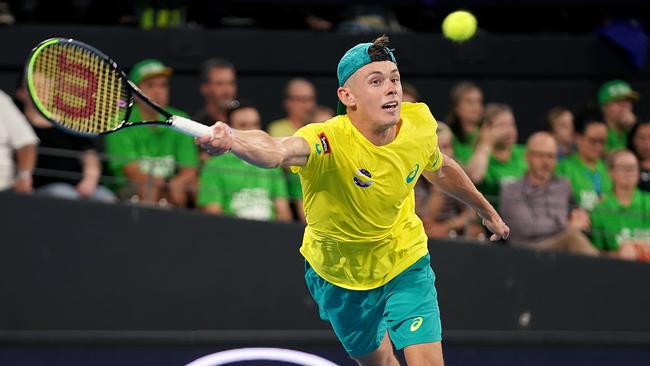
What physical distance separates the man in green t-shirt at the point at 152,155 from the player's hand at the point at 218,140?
10.7ft

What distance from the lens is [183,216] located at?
27.5 feet

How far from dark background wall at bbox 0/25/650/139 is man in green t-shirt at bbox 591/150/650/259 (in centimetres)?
155

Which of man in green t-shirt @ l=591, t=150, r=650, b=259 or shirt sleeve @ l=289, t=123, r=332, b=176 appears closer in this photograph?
shirt sleeve @ l=289, t=123, r=332, b=176

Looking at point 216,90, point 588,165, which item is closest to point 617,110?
point 588,165

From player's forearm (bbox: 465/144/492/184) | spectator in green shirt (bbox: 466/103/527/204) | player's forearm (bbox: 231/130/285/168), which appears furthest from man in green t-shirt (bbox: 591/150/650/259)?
player's forearm (bbox: 231/130/285/168)

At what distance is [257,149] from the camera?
527 cm

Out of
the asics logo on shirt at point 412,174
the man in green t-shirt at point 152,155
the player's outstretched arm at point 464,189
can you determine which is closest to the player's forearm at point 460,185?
the player's outstretched arm at point 464,189

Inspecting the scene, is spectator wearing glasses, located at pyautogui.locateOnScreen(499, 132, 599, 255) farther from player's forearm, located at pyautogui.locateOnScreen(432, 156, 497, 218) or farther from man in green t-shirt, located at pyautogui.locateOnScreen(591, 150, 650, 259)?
player's forearm, located at pyautogui.locateOnScreen(432, 156, 497, 218)

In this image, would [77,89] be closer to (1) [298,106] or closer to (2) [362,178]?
(2) [362,178]

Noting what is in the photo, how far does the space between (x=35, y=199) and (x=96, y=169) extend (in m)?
0.44

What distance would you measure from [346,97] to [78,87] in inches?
47.9

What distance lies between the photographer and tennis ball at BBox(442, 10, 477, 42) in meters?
10.4

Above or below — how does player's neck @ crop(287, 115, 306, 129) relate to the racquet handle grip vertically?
above

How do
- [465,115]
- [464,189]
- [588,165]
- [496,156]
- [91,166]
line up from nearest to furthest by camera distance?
[464,189] < [91,166] < [496,156] < [465,115] < [588,165]
